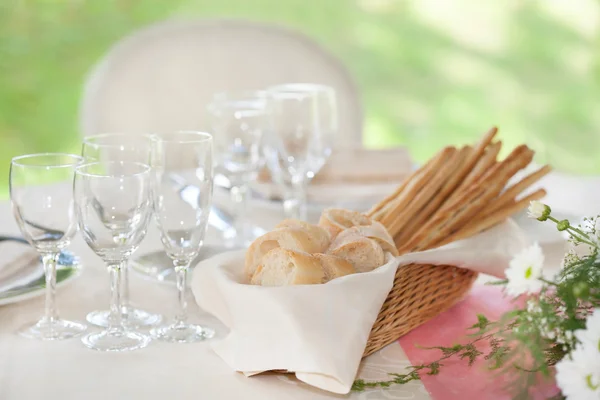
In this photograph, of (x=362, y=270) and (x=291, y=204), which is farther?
(x=291, y=204)

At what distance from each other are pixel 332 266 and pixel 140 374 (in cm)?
21

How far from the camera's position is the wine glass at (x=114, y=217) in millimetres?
869

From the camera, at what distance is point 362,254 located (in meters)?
0.90

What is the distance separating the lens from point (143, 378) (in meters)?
0.83

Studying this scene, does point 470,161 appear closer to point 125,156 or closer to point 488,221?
point 488,221

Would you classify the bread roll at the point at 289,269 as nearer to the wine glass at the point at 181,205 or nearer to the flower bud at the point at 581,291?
the wine glass at the point at 181,205

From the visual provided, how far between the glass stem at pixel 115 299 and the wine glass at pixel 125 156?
0.04 metres

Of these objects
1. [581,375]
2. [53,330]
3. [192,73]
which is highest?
[192,73]

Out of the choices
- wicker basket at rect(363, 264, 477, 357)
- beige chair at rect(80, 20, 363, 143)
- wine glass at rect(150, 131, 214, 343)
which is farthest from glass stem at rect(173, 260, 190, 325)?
beige chair at rect(80, 20, 363, 143)

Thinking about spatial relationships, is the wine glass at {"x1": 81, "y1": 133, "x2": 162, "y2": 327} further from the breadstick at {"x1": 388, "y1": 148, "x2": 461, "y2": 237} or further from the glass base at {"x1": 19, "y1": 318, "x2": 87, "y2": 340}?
the breadstick at {"x1": 388, "y1": 148, "x2": 461, "y2": 237}

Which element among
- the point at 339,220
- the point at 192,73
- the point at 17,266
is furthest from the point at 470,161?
the point at 192,73

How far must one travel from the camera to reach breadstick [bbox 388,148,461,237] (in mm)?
1035

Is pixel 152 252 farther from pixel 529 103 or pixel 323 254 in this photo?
pixel 529 103

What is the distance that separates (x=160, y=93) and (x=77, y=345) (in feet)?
4.14
